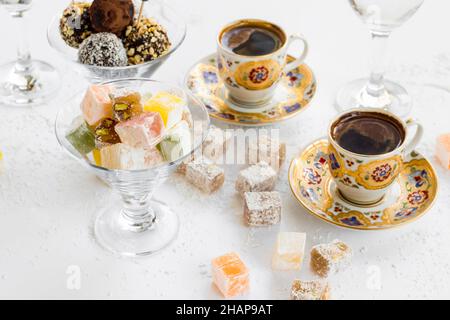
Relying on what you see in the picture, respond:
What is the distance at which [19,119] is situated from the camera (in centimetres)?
179

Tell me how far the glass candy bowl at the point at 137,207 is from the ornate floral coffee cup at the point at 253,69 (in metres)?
0.24

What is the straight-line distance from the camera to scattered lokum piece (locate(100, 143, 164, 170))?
131cm

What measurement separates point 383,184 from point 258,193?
0.25 m

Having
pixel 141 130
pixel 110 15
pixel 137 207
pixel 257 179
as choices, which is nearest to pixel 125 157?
Result: pixel 141 130

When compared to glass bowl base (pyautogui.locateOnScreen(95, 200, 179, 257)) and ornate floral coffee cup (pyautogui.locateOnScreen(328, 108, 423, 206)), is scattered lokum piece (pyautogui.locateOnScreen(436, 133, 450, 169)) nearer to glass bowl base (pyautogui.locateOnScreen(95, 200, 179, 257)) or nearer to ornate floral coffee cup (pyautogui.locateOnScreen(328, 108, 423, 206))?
ornate floral coffee cup (pyautogui.locateOnScreen(328, 108, 423, 206))

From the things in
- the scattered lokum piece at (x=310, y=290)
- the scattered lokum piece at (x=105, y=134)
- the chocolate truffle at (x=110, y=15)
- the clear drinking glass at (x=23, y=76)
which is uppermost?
the chocolate truffle at (x=110, y=15)

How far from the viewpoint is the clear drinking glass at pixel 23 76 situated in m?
1.83

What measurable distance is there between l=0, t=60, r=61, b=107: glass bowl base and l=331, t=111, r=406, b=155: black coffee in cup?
2.55ft

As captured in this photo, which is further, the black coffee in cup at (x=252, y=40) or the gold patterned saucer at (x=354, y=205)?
the black coffee in cup at (x=252, y=40)

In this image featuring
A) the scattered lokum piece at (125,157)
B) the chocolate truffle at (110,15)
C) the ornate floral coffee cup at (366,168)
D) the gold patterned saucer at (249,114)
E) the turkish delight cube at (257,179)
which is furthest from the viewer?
the gold patterned saucer at (249,114)

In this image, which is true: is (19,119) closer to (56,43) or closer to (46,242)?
(56,43)

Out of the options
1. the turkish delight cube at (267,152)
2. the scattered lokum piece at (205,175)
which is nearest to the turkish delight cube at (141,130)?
the scattered lokum piece at (205,175)

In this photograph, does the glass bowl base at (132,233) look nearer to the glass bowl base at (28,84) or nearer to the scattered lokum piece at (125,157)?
the scattered lokum piece at (125,157)

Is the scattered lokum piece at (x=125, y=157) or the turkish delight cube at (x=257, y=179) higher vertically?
the scattered lokum piece at (x=125, y=157)
